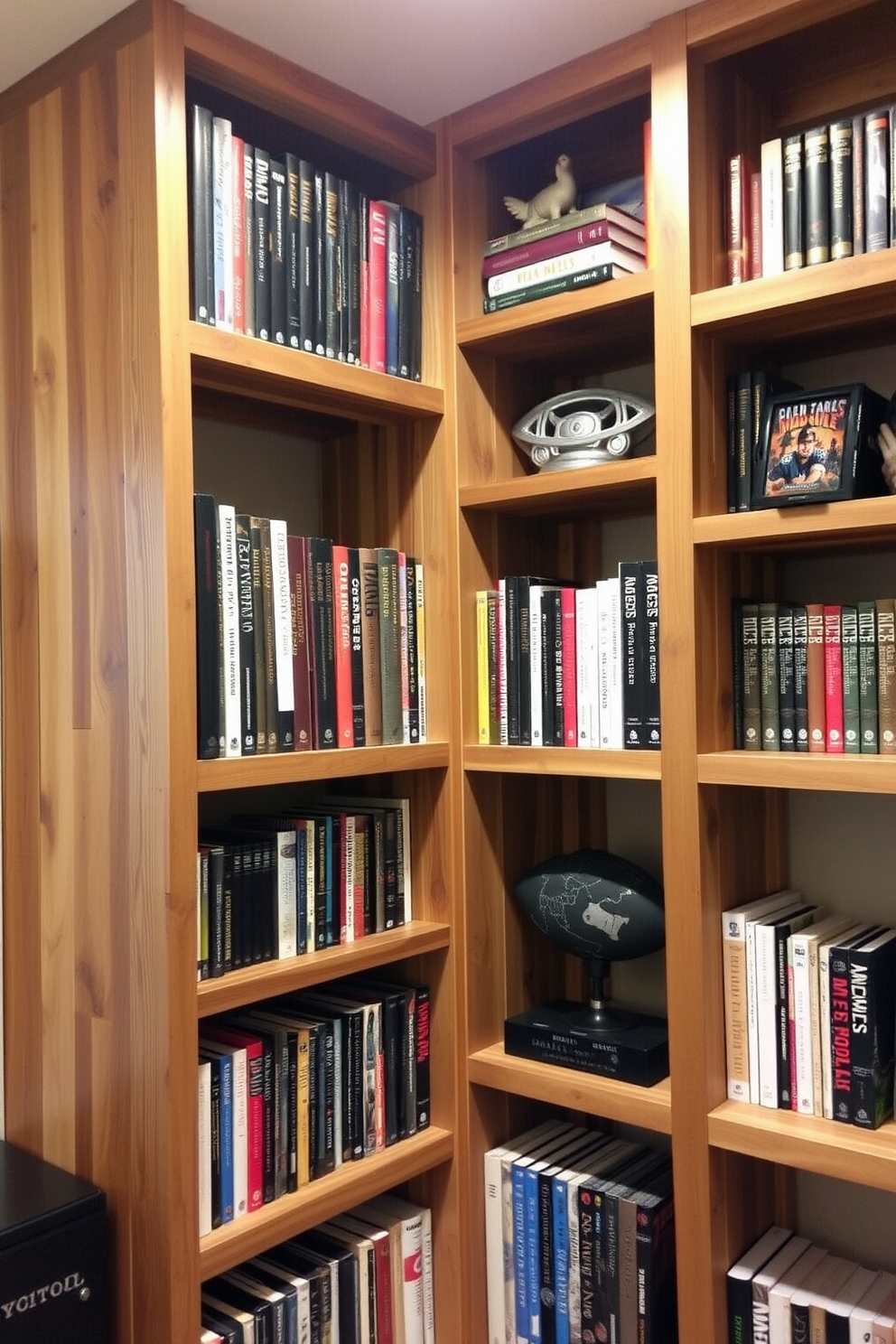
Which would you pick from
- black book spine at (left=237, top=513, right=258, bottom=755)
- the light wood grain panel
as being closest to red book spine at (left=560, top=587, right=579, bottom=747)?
black book spine at (left=237, top=513, right=258, bottom=755)

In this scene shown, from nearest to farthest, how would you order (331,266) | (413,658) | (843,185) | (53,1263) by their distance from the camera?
(53,1263) < (843,185) < (331,266) < (413,658)

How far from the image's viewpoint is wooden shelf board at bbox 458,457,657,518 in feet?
5.35

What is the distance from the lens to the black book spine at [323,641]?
165 centimetres

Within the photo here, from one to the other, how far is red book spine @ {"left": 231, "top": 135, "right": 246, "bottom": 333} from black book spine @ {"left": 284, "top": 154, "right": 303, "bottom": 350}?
80mm

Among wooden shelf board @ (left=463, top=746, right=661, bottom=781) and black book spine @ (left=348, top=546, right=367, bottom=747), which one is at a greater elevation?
black book spine @ (left=348, top=546, right=367, bottom=747)

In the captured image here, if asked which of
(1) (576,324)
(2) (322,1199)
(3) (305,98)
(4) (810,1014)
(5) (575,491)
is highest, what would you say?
(3) (305,98)

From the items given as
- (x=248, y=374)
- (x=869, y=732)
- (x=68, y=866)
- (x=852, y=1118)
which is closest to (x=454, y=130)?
(x=248, y=374)

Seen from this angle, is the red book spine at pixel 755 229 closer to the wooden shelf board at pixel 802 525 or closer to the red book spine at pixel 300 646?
the wooden shelf board at pixel 802 525

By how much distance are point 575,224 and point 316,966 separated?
1.18m

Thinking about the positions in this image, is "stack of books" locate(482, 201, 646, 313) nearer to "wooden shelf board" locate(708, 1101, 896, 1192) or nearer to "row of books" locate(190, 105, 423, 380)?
"row of books" locate(190, 105, 423, 380)

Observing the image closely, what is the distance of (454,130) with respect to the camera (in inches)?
71.5

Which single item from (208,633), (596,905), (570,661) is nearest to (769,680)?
(570,661)

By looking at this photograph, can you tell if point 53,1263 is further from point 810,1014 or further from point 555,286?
point 555,286

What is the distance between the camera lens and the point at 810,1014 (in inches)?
59.9
